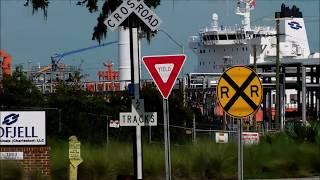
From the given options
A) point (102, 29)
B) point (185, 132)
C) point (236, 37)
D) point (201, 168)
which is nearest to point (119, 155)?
point (201, 168)

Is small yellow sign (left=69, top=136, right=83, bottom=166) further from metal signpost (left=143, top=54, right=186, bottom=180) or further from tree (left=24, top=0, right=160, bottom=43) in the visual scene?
metal signpost (left=143, top=54, right=186, bottom=180)

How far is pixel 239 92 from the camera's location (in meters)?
10.2

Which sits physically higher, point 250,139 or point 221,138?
point 221,138

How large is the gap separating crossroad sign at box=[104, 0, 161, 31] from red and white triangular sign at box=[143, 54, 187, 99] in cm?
75

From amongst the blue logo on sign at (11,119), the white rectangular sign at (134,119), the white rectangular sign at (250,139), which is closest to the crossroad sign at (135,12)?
the white rectangular sign at (134,119)

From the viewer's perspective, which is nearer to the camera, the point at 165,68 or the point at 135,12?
the point at 165,68

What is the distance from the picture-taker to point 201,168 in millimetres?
19875

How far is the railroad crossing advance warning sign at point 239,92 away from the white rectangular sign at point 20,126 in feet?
29.2

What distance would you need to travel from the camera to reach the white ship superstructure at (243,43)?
3516 inches

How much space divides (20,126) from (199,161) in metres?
5.42

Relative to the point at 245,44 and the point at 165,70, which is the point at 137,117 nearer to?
the point at 165,70

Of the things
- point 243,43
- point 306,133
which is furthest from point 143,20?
point 243,43

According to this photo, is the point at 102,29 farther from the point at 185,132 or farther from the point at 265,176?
the point at 185,132

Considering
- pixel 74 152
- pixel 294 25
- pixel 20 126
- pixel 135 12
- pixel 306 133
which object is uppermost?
pixel 294 25
